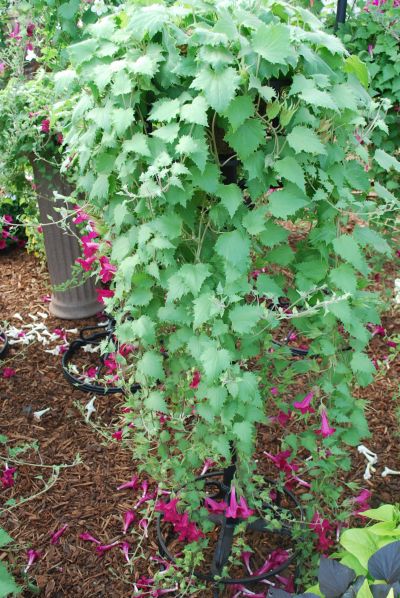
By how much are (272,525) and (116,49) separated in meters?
1.45

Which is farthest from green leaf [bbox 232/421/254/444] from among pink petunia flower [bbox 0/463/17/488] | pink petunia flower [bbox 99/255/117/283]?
pink petunia flower [bbox 0/463/17/488]

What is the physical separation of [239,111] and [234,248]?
297 mm

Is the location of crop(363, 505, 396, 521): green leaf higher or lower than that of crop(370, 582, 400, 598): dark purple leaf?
lower

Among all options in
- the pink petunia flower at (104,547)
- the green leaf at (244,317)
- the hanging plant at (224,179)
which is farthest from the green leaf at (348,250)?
the pink petunia flower at (104,547)

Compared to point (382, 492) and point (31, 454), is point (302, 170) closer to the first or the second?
point (382, 492)

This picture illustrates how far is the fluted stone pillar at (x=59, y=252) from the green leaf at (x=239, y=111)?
2.03m

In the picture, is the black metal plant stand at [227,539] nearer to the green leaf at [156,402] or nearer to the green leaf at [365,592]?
the green leaf at [156,402]

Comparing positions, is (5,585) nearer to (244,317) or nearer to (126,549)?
(244,317)

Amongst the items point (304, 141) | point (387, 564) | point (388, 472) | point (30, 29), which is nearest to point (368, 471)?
point (388, 472)

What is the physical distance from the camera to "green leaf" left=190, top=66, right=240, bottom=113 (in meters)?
1.21

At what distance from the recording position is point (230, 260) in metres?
1.38

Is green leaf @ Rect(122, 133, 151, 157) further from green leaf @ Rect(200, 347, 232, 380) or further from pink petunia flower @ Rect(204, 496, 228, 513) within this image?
pink petunia flower @ Rect(204, 496, 228, 513)

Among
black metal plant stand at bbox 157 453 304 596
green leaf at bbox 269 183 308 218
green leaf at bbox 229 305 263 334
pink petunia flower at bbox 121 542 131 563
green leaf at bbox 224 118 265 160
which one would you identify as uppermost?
green leaf at bbox 224 118 265 160

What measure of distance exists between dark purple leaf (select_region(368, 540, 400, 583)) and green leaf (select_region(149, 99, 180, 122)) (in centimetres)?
99
